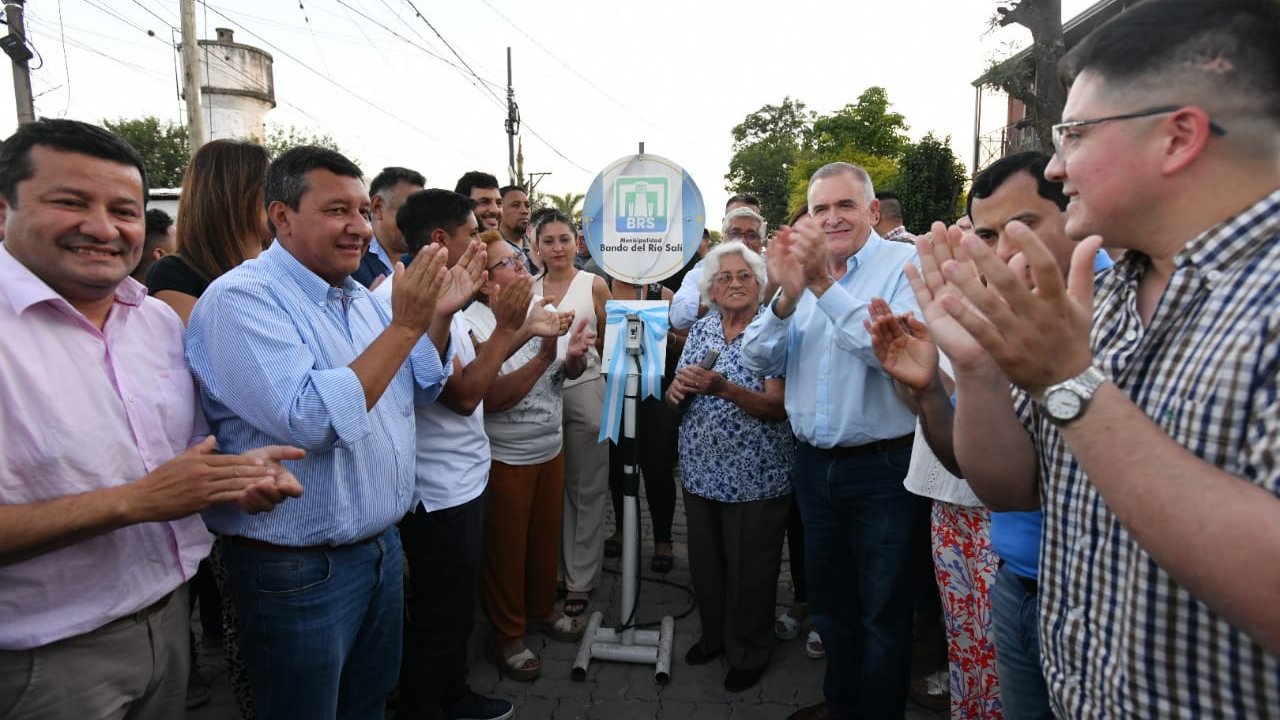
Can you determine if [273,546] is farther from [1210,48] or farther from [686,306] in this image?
[686,306]

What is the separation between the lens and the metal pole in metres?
8.61

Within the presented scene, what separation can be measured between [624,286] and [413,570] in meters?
1.98

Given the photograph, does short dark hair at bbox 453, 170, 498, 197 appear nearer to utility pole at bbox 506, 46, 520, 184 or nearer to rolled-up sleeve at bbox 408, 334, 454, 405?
rolled-up sleeve at bbox 408, 334, 454, 405

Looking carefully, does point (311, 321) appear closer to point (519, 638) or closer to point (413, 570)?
point (413, 570)

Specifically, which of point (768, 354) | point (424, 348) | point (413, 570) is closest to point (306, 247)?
point (424, 348)

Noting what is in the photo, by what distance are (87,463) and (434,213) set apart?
1802mm

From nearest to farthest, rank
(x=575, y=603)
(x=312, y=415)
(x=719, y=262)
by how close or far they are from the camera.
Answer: (x=312, y=415) → (x=719, y=262) → (x=575, y=603)

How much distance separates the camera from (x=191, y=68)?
36.1 ft

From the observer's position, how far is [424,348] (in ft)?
8.24

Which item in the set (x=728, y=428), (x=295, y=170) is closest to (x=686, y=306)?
(x=728, y=428)

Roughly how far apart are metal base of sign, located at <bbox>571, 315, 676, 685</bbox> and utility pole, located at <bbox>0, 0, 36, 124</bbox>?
30.6 feet

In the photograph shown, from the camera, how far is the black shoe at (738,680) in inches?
135

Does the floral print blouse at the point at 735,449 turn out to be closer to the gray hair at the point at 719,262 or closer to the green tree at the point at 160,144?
the gray hair at the point at 719,262

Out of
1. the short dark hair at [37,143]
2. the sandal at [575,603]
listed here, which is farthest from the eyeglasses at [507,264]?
the sandal at [575,603]
